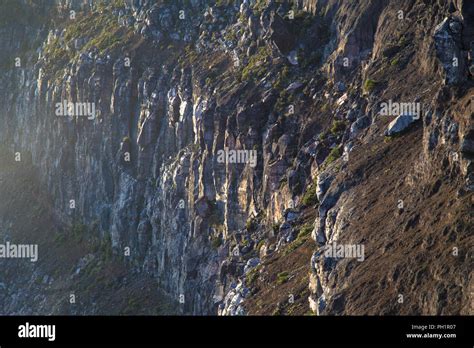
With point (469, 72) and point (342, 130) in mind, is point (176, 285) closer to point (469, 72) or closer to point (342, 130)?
point (342, 130)

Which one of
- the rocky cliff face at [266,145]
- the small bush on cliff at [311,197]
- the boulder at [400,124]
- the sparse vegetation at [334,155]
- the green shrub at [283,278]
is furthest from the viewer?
the small bush on cliff at [311,197]

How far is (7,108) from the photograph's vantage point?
118 m

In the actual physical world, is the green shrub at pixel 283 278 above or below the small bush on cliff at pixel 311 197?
below

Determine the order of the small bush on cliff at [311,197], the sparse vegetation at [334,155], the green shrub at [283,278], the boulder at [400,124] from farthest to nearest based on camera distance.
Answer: the small bush on cliff at [311,197] < the sparse vegetation at [334,155] < the green shrub at [283,278] < the boulder at [400,124]

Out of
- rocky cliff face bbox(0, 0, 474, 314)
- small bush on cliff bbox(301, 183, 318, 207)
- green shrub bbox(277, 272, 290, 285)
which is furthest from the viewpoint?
small bush on cliff bbox(301, 183, 318, 207)

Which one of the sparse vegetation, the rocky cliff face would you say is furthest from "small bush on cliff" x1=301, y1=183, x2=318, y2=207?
the sparse vegetation

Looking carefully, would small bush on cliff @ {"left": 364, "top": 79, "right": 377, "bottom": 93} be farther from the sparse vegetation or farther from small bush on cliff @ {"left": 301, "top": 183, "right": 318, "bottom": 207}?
small bush on cliff @ {"left": 301, "top": 183, "right": 318, "bottom": 207}

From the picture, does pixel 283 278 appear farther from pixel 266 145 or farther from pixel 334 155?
pixel 266 145

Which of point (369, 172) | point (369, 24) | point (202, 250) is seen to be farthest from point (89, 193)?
point (369, 172)

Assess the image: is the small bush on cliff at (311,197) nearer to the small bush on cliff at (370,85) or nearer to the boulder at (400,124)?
the small bush on cliff at (370,85)

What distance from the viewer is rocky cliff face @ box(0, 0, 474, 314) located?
42281mm

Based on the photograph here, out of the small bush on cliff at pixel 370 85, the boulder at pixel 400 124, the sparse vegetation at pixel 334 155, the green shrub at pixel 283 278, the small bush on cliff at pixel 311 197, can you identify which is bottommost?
the green shrub at pixel 283 278

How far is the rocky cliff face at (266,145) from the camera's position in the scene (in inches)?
1665

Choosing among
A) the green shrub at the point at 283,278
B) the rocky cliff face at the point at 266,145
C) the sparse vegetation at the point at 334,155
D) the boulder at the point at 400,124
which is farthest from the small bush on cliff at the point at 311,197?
the boulder at the point at 400,124
